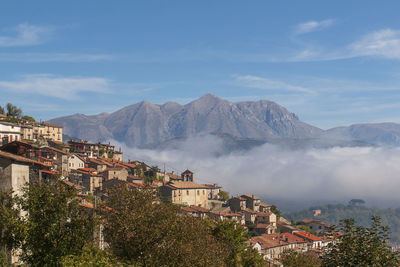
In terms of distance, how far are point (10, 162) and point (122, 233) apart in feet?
41.4

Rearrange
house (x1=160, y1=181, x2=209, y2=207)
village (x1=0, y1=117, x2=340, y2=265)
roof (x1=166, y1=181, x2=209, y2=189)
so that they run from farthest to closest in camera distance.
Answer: roof (x1=166, y1=181, x2=209, y2=189) → house (x1=160, y1=181, x2=209, y2=207) → village (x1=0, y1=117, x2=340, y2=265)

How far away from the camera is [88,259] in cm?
2828

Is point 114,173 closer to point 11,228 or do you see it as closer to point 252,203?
point 252,203

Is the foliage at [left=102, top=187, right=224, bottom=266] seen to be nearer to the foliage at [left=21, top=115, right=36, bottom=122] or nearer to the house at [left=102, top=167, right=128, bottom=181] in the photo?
the house at [left=102, top=167, right=128, bottom=181]

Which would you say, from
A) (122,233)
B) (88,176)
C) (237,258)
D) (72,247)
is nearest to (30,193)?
(72,247)

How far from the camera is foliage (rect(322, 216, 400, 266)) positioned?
1033 inches

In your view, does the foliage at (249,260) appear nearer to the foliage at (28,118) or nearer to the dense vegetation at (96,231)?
the dense vegetation at (96,231)

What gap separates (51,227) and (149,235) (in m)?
7.63

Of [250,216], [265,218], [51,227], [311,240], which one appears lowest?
[311,240]

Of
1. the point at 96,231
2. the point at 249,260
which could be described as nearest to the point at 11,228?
the point at 96,231

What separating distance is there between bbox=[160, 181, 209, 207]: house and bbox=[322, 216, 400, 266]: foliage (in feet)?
317

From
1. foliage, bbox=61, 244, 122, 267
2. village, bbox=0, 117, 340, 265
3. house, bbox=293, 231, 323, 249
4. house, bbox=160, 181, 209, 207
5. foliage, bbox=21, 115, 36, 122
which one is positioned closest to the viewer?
foliage, bbox=61, 244, 122, 267

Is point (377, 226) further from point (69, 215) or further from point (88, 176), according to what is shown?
point (88, 176)

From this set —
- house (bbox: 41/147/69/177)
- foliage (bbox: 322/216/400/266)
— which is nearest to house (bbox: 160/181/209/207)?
house (bbox: 41/147/69/177)
